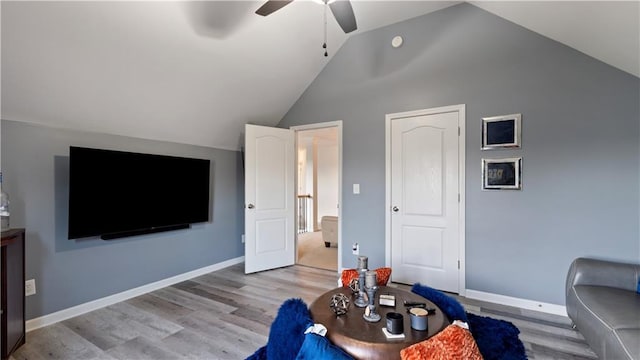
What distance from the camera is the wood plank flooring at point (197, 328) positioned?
214 cm

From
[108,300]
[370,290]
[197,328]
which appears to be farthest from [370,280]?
[108,300]

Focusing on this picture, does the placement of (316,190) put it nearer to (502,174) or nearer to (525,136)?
(502,174)

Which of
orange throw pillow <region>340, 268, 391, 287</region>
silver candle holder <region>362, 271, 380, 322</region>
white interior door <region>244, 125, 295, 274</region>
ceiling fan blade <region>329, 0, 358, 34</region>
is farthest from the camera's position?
white interior door <region>244, 125, 295, 274</region>

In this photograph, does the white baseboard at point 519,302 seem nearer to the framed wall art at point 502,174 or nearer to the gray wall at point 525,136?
the gray wall at point 525,136

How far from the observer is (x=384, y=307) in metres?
1.88

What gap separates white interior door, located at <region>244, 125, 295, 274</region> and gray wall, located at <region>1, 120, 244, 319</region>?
779 mm

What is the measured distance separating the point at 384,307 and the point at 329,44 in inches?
126

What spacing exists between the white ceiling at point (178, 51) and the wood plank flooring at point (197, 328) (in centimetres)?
182

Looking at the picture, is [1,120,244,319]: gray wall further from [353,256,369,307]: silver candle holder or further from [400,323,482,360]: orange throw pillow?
[400,323,482,360]: orange throw pillow

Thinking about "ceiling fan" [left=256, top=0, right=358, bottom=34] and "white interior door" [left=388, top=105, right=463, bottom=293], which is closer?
"ceiling fan" [left=256, top=0, right=358, bottom=34]

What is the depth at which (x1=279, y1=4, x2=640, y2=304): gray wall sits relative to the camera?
2.57 m

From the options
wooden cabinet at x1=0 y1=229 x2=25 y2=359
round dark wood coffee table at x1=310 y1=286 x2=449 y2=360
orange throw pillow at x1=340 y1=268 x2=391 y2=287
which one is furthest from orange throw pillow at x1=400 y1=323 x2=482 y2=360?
wooden cabinet at x1=0 y1=229 x2=25 y2=359

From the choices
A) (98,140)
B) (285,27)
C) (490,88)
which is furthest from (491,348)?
(98,140)

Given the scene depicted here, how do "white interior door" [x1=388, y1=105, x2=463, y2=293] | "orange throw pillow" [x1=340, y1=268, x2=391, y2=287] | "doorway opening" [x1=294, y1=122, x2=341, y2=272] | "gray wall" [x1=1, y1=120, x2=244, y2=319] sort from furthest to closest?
"doorway opening" [x1=294, y1=122, x2=341, y2=272] → "white interior door" [x1=388, y1=105, x2=463, y2=293] → "gray wall" [x1=1, y1=120, x2=244, y2=319] → "orange throw pillow" [x1=340, y1=268, x2=391, y2=287]
